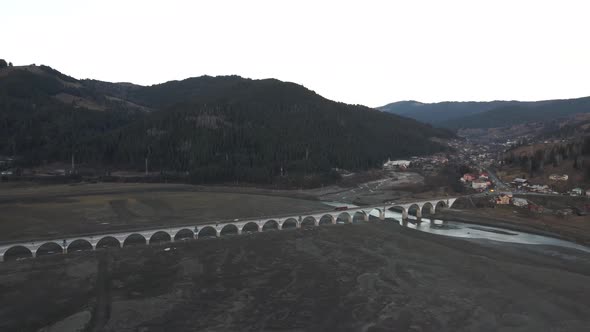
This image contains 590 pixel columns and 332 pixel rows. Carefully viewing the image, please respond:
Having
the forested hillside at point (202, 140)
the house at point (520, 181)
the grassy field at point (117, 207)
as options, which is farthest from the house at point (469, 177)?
the grassy field at point (117, 207)

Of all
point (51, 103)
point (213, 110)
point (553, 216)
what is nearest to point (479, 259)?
point (553, 216)

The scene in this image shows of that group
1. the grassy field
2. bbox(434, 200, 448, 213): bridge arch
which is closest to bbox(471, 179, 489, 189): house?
bbox(434, 200, 448, 213): bridge arch

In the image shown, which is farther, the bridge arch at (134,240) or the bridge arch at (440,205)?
the bridge arch at (440,205)

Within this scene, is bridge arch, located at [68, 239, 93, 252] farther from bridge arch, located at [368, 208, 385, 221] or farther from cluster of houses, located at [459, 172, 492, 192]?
cluster of houses, located at [459, 172, 492, 192]

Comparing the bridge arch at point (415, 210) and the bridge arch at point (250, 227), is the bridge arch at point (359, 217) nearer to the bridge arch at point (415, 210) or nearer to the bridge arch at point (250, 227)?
the bridge arch at point (415, 210)

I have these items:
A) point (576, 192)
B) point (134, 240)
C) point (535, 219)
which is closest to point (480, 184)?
point (576, 192)

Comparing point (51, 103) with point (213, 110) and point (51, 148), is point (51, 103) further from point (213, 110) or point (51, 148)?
point (213, 110)

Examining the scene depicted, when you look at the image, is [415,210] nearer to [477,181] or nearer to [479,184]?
[479,184]
